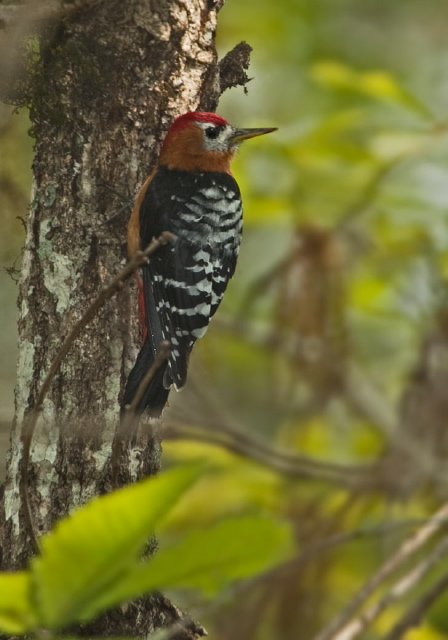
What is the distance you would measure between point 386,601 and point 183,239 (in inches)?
54.3

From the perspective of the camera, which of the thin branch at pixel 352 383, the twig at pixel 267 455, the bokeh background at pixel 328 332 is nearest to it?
the twig at pixel 267 455

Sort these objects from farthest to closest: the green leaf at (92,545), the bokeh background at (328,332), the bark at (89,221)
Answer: the bokeh background at (328,332)
the bark at (89,221)
the green leaf at (92,545)

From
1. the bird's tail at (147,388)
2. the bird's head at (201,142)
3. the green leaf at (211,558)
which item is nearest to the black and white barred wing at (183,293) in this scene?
the bird's tail at (147,388)

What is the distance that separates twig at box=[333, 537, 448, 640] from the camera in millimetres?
1677

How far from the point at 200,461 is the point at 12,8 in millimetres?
1613

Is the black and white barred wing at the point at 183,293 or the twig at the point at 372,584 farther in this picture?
the black and white barred wing at the point at 183,293

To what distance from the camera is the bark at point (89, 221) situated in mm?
2053

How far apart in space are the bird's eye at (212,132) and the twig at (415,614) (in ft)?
5.33

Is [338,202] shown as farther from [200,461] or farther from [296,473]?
[200,461]

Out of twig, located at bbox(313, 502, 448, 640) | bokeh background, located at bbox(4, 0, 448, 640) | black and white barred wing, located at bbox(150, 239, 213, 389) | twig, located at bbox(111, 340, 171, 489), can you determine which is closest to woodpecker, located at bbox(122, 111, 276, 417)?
black and white barred wing, located at bbox(150, 239, 213, 389)

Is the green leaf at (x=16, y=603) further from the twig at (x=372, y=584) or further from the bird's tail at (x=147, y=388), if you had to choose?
the bird's tail at (x=147, y=388)

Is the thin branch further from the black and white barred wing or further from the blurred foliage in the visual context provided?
the blurred foliage

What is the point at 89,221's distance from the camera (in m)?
2.26

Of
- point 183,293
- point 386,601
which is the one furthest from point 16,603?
point 183,293
